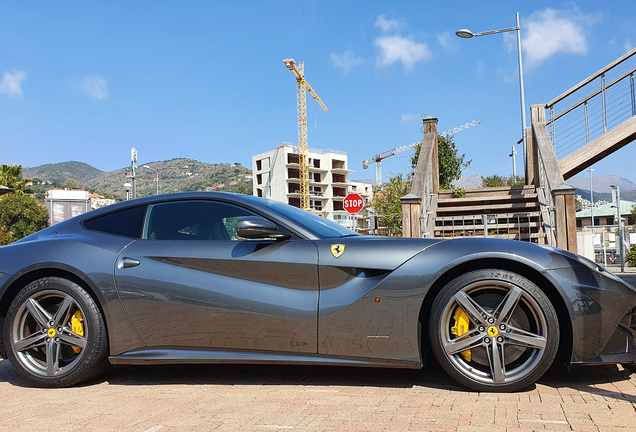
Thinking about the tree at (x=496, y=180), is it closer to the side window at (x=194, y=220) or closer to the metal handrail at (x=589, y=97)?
the metal handrail at (x=589, y=97)

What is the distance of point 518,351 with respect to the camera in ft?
9.28

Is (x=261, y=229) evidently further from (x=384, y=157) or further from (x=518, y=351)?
(x=384, y=157)

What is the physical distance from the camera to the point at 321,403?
272cm

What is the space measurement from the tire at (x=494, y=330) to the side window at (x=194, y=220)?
4.83 ft

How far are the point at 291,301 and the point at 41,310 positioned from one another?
1.82 metres

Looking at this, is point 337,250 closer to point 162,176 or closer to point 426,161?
point 426,161

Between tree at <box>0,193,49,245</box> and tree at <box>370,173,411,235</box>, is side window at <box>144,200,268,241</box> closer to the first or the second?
tree at <box>370,173,411,235</box>

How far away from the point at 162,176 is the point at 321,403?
155212 millimetres

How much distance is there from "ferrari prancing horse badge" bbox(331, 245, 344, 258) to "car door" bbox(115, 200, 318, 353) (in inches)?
4.6

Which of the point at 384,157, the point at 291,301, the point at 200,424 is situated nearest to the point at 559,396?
the point at 291,301

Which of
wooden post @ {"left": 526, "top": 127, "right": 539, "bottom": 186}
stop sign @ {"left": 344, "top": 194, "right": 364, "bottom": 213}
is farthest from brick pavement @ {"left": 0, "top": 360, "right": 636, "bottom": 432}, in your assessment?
stop sign @ {"left": 344, "top": 194, "right": 364, "bottom": 213}

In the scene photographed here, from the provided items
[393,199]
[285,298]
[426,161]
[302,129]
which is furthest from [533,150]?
[302,129]

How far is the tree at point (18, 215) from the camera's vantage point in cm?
5356

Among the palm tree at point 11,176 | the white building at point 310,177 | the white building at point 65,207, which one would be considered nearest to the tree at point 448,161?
the white building at point 65,207
